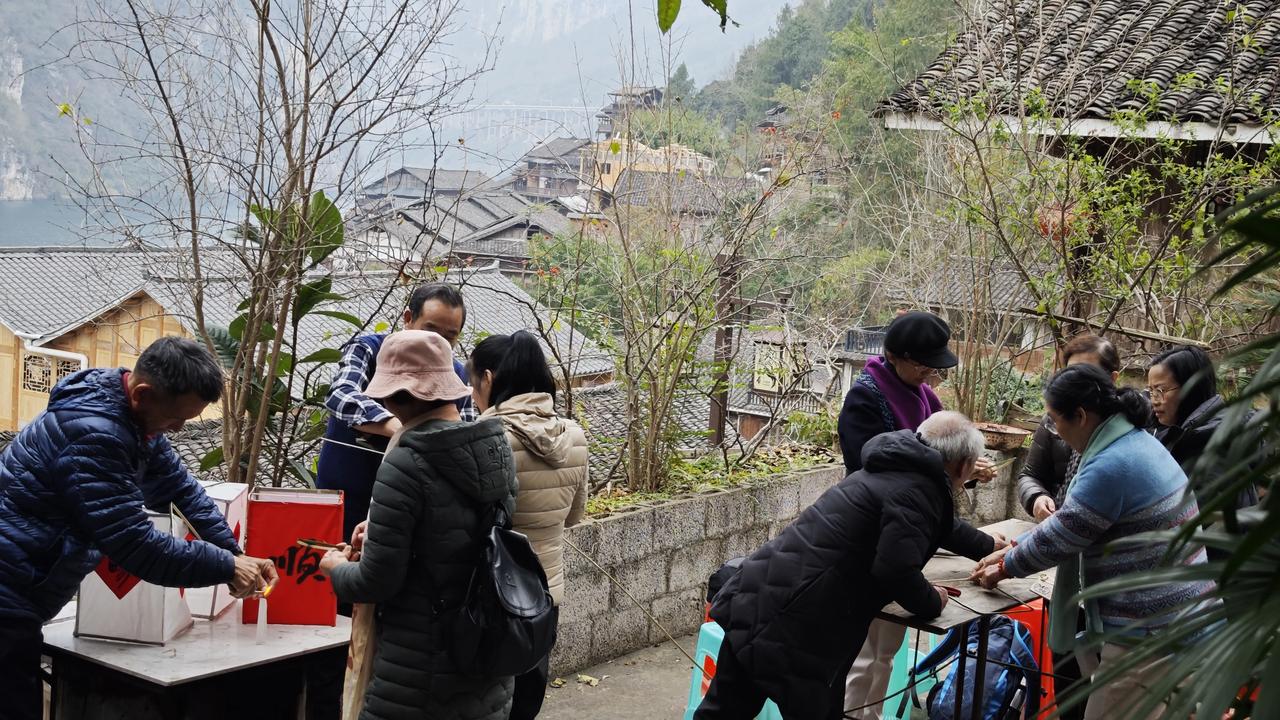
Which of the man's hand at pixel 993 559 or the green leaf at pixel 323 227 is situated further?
the green leaf at pixel 323 227

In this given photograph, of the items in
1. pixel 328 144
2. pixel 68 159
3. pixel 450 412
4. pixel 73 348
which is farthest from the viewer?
pixel 73 348

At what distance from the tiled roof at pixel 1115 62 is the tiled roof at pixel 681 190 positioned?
1.74m

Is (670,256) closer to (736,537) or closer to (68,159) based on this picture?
(736,537)

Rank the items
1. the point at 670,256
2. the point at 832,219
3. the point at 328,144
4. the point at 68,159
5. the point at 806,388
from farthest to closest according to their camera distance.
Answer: the point at 832,219 < the point at 806,388 < the point at 670,256 < the point at 68,159 < the point at 328,144

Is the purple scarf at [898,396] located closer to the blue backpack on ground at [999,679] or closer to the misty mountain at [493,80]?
the blue backpack on ground at [999,679]

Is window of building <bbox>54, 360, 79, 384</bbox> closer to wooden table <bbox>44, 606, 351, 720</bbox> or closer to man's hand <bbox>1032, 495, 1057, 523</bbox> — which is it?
wooden table <bbox>44, 606, 351, 720</bbox>

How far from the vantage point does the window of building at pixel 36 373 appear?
21.2 meters

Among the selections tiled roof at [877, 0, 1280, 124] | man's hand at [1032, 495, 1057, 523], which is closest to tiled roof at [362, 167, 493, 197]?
man's hand at [1032, 495, 1057, 523]

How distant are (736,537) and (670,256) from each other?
1612mm

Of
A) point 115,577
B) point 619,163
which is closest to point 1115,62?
point 619,163

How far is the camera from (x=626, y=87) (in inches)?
257

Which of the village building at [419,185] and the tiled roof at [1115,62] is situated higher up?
the tiled roof at [1115,62]

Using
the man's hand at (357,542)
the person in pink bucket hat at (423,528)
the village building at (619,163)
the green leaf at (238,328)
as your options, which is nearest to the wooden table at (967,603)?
the person in pink bucket hat at (423,528)

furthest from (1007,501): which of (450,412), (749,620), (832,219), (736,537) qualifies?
(832,219)
